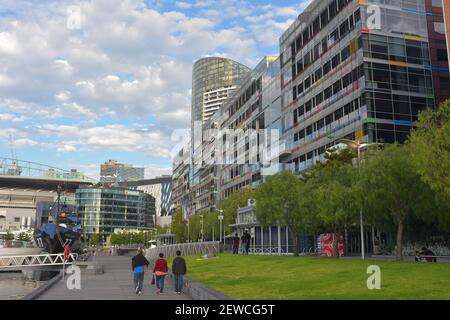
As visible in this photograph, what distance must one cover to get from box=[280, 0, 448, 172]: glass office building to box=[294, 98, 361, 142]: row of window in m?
0.11

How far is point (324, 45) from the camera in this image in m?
63.4

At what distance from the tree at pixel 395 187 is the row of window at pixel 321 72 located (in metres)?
31.3

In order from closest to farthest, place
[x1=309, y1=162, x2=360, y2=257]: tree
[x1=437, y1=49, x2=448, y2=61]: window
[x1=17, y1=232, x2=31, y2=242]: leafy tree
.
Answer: [x1=309, y1=162, x2=360, y2=257]: tree
[x1=437, y1=49, x2=448, y2=61]: window
[x1=17, y1=232, x2=31, y2=242]: leafy tree

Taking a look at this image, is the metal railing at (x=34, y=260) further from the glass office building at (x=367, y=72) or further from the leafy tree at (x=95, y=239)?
the leafy tree at (x=95, y=239)

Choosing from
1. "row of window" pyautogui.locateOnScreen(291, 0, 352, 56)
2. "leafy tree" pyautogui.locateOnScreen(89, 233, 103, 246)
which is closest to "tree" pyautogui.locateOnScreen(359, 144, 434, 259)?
"row of window" pyautogui.locateOnScreen(291, 0, 352, 56)

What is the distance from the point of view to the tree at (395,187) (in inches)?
1110

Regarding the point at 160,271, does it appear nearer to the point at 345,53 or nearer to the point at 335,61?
the point at 345,53

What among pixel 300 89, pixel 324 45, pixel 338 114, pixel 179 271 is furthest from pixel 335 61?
pixel 179 271

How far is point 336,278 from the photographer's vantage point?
19094 mm

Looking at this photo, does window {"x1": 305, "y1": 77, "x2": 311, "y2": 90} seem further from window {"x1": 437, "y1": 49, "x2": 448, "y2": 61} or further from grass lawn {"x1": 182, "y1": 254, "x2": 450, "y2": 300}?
grass lawn {"x1": 182, "y1": 254, "x2": 450, "y2": 300}

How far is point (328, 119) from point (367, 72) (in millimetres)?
9076

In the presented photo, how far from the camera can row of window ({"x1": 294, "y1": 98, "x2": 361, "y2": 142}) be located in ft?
181
